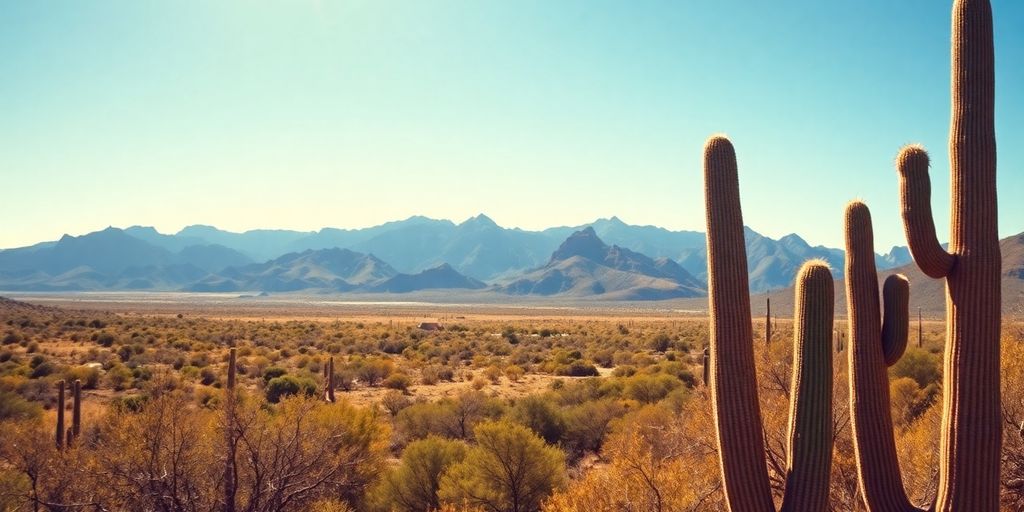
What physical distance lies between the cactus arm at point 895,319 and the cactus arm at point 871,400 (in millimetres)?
81

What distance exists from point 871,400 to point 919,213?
5.39 feet

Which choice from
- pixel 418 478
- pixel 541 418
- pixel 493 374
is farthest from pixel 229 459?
pixel 493 374

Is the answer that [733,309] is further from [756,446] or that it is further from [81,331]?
[81,331]

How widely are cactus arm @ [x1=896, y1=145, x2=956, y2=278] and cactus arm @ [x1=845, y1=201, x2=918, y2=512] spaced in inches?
13.6

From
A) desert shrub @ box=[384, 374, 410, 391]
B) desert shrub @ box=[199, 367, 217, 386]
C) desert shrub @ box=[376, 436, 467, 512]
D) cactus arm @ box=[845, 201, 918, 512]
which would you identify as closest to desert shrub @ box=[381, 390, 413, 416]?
desert shrub @ box=[384, 374, 410, 391]

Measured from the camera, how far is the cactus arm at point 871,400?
5602mm

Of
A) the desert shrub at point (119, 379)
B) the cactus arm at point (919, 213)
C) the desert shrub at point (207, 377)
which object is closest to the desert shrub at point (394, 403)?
the desert shrub at point (207, 377)

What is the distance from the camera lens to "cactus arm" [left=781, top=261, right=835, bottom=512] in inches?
217

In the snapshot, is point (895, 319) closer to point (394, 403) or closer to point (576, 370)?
point (394, 403)

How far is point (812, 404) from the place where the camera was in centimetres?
556

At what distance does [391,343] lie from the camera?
138 feet

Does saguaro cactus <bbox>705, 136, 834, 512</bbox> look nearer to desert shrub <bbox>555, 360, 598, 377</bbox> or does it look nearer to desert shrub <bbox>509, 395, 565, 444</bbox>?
desert shrub <bbox>509, 395, 565, 444</bbox>

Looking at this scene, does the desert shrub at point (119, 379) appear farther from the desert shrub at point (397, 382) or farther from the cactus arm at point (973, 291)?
the cactus arm at point (973, 291)

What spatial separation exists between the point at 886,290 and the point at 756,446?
185cm
